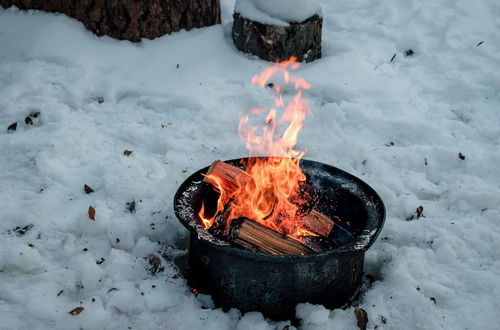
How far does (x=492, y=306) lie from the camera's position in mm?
2641

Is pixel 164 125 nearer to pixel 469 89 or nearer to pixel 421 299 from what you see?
pixel 421 299

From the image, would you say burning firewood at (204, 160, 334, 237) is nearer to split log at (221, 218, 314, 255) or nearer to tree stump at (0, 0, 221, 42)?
split log at (221, 218, 314, 255)

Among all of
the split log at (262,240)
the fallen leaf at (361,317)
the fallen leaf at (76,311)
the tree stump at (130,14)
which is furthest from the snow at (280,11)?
the fallen leaf at (76,311)

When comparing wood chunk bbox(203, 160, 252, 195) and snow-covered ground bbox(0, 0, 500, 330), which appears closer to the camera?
snow-covered ground bbox(0, 0, 500, 330)

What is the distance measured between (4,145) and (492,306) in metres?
3.34

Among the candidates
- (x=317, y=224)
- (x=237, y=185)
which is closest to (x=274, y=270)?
(x=317, y=224)

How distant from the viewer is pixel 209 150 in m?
3.78

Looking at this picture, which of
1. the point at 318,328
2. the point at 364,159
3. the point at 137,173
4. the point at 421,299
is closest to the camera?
the point at 318,328

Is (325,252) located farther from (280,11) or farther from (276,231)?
(280,11)

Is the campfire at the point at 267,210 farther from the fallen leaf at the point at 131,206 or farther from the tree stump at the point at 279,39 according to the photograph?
the tree stump at the point at 279,39

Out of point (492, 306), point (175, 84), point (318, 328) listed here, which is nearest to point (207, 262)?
point (318, 328)

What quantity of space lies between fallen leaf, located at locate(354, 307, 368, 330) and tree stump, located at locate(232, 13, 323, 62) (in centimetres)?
279

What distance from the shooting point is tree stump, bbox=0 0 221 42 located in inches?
177

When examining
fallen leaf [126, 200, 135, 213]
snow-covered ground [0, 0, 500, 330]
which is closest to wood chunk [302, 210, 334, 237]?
snow-covered ground [0, 0, 500, 330]
